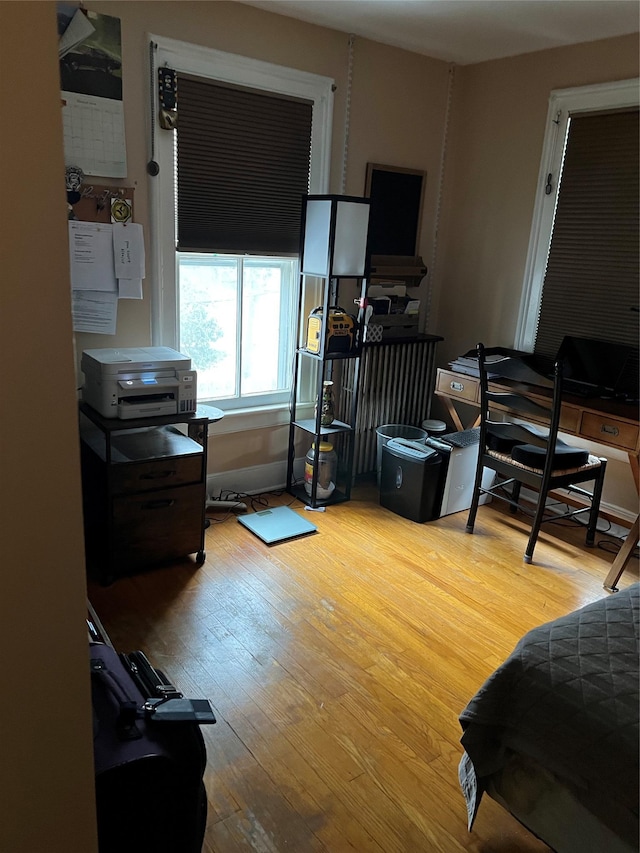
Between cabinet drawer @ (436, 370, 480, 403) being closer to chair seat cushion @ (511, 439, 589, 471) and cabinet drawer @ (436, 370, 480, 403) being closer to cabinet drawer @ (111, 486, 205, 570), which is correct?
chair seat cushion @ (511, 439, 589, 471)

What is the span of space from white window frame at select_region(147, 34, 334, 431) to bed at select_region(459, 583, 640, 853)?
222 cm

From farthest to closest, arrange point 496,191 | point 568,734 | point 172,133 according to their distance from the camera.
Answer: point 496,191
point 172,133
point 568,734

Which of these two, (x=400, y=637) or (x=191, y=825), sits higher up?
(x=191, y=825)

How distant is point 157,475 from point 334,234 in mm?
1431

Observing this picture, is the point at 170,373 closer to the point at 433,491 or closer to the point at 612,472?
the point at 433,491

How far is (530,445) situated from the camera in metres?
3.12

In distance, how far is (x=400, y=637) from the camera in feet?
7.86

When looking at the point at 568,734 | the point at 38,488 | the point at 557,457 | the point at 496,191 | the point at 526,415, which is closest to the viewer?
the point at 38,488

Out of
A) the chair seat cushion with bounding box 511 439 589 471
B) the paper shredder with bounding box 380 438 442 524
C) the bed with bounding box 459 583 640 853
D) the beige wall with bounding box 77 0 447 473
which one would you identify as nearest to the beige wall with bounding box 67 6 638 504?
the beige wall with bounding box 77 0 447 473

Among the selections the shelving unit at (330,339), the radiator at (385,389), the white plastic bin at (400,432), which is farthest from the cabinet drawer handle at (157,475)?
the white plastic bin at (400,432)

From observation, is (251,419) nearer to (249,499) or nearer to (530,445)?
(249,499)

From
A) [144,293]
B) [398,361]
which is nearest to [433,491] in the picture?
[398,361]

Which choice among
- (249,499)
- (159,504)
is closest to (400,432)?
(249,499)

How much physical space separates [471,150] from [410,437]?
→ 5.64ft
